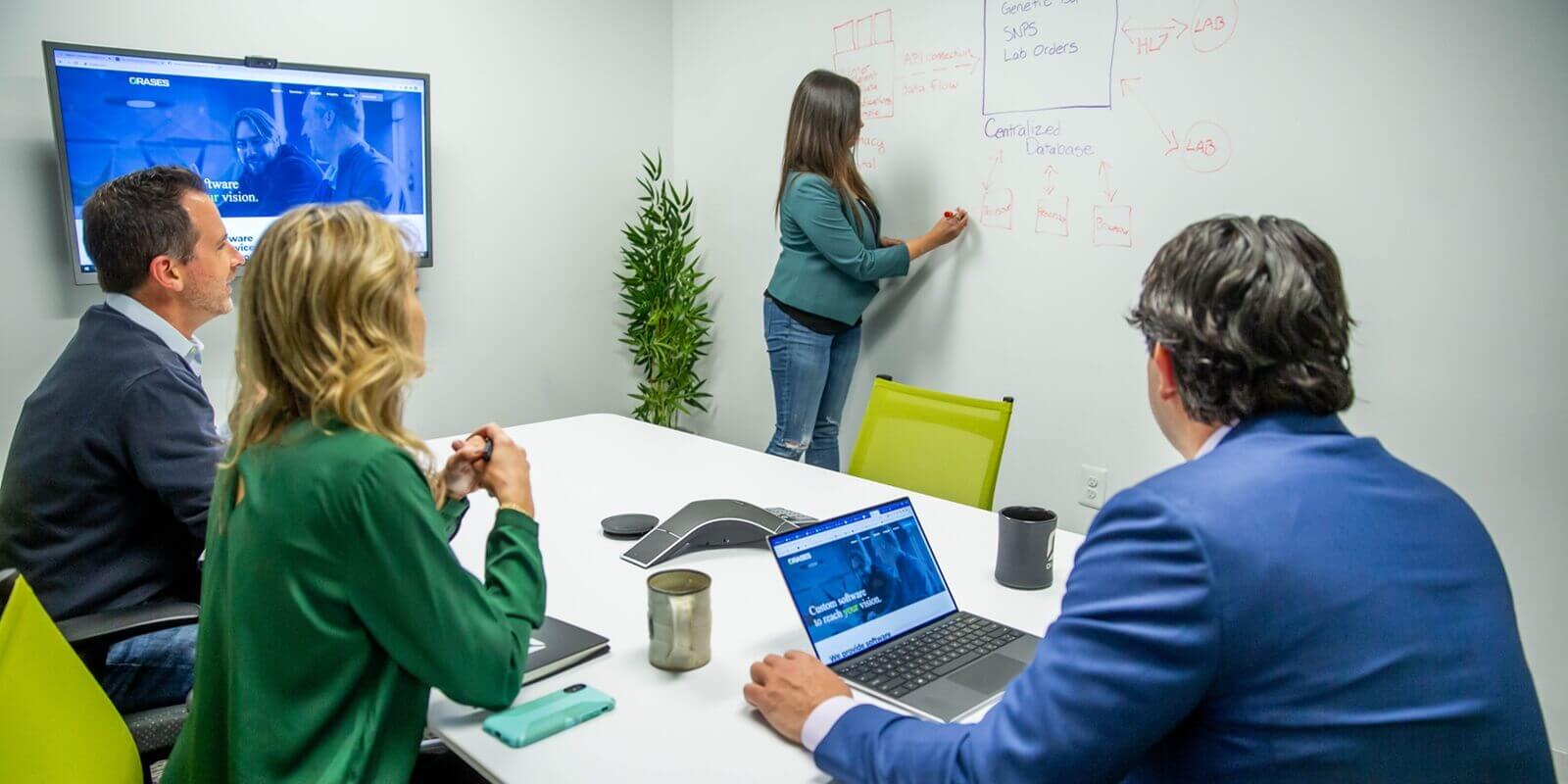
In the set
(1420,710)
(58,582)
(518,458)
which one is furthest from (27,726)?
(1420,710)

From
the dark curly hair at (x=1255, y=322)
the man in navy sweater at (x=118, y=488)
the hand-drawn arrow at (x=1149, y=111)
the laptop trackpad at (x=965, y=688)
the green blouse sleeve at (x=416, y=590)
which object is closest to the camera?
the dark curly hair at (x=1255, y=322)

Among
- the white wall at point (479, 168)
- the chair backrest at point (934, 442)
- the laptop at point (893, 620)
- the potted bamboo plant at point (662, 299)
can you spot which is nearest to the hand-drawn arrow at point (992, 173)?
the chair backrest at point (934, 442)

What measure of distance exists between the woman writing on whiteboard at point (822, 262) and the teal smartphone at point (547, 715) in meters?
2.28

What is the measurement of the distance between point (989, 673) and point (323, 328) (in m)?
0.90

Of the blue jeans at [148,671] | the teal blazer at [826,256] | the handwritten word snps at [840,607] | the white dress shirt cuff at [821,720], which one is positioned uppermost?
the teal blazer at [826,256]

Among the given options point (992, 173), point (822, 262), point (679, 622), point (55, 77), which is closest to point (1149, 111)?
point (992, 173)

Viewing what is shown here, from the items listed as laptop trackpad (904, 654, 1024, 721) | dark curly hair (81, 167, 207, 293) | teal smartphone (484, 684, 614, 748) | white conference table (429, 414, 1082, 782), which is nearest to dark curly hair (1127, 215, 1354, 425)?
laptop trackpad (904, 654, 1024, 721)

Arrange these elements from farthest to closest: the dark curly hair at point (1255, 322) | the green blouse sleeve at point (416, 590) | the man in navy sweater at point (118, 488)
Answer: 1. the man in navy sweater at point (118, 488)
2. the green blouse sleeve at point (416, 590)
3. the dark curly hair at point (1255, 322)

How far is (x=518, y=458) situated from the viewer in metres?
1.34

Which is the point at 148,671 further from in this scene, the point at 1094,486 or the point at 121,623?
the point at 1094,486

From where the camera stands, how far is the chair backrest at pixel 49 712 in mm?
974

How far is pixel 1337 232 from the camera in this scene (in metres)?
2.64

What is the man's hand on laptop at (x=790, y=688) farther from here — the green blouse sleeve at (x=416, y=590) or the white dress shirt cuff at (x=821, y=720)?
the green blouse sleeve at (x=416, y=590)

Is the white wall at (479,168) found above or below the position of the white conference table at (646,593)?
above
